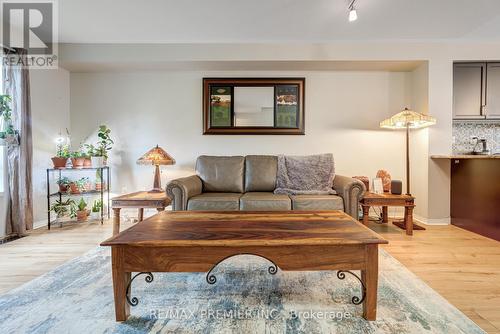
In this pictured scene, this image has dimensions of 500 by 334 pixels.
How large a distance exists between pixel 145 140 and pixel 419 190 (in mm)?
4136

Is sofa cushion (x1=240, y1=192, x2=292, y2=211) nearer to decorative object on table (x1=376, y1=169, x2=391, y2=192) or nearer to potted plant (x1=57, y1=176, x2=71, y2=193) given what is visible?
decorative object on table (x1=376, y1=169, x2=391, y2=192)

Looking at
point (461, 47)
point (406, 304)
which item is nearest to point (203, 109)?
point (406, 304)

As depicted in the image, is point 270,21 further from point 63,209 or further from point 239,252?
point 63,209

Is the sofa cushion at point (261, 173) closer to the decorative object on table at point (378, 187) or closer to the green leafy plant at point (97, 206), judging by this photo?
the decorative object on table at point (378, 187)

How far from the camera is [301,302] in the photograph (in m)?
1.58

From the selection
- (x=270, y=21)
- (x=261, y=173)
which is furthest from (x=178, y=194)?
(x=270, y=21)

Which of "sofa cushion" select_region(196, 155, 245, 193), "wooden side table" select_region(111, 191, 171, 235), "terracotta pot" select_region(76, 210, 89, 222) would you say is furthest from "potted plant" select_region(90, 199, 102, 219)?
"sofa cushion" select_region(196, 155, 245, 193)

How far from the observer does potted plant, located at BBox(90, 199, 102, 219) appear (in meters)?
3.67

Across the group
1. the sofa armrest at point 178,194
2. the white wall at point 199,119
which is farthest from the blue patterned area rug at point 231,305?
the white wall at point 199,119

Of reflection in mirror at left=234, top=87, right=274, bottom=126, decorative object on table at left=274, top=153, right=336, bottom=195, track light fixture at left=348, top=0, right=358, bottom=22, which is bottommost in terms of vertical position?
decorative object on table at left=274, top=153, right=336, bottom=195

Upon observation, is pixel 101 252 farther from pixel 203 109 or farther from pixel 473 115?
pixel 473 115

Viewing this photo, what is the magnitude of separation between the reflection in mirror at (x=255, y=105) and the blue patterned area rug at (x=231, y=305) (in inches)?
90.4

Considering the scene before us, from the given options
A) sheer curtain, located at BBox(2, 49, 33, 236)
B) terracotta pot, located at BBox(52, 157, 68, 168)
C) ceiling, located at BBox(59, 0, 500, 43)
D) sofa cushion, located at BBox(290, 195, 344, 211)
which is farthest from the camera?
terracotta pot, located at BBox(52, 157, 68, 168)

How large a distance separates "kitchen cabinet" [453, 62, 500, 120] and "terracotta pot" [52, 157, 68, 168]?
5371 millimetres
